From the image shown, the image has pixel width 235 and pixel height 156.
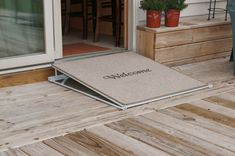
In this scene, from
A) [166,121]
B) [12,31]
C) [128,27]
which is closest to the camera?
[166,121]

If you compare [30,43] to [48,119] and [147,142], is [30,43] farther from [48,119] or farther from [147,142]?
[147,142]

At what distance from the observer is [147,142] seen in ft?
8.80

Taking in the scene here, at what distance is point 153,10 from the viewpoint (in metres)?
4.45

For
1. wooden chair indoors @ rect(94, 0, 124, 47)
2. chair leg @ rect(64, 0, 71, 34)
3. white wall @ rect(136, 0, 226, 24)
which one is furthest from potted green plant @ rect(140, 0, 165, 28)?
chair leg @ rect(64, 0, 71, 34)

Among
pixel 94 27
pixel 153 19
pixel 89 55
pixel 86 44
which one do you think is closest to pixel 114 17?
pixel 94 27

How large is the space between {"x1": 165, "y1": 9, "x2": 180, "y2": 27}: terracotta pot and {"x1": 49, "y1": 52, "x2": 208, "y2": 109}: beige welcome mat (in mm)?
514

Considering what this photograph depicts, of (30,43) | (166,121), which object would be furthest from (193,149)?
(30,43)

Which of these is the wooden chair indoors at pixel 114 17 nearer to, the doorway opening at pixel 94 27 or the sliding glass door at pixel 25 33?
the doorway opening at pixel 94 27

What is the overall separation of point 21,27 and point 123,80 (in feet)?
3.50

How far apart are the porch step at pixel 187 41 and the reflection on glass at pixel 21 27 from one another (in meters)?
1.17

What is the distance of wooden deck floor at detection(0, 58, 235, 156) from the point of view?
2596mm

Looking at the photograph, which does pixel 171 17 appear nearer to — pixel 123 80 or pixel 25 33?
pixel 123 80

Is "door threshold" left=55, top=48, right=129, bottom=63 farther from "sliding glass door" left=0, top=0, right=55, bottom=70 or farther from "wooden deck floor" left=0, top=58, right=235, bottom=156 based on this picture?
"wooden deck floor" left=0, top=58, right=235, bottom=156

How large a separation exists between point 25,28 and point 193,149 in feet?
6.80
